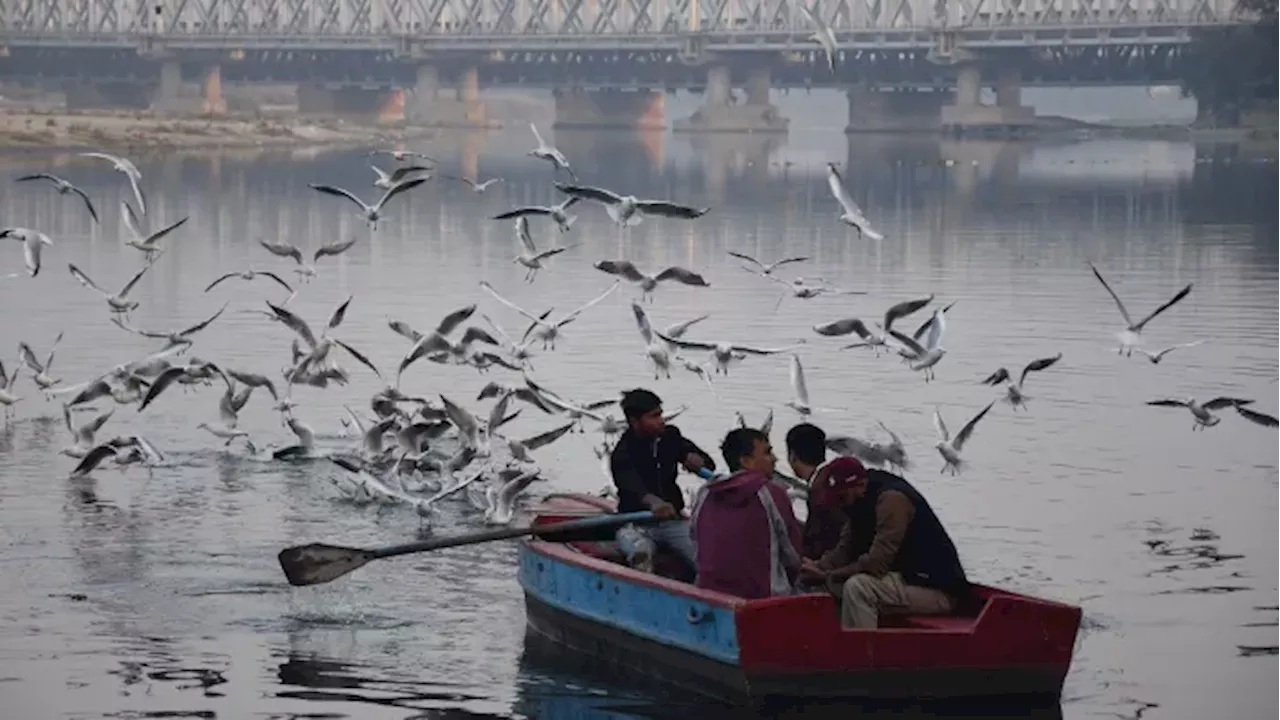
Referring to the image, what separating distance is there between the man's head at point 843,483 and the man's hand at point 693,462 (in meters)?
2.11

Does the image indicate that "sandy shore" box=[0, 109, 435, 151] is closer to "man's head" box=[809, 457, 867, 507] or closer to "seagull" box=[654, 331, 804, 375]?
"seagull" box=[654, 331, 804, 375]

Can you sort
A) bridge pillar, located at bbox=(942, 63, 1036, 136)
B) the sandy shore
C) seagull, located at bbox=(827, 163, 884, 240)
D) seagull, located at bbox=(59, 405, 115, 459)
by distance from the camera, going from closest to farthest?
1. seagull, located at bbox=(59, 405, 115, 459)
2. seagull, located at bbox=(827, 163, 884, 240)
3. the sandy shore
4. bridge pillar, located at bbox=(942, 63, 1036, 136)

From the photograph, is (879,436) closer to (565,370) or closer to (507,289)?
(565,370)

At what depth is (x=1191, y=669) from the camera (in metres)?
19.9

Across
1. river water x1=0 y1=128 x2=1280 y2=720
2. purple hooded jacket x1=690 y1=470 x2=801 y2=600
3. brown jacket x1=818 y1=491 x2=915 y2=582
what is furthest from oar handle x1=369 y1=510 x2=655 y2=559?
brown jacket x1=818 y1=491 x2=915 y2=582

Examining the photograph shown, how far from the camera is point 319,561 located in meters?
20.8

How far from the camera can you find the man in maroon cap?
1739cm

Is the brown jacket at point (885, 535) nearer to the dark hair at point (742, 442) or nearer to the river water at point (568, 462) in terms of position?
the dark hair at point (742, 442)

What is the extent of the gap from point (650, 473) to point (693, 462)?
48 centimetres

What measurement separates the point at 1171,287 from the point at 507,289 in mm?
12484

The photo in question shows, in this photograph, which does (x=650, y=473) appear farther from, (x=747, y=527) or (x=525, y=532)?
(x=747, y=527)

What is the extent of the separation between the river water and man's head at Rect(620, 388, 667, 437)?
5.65ft

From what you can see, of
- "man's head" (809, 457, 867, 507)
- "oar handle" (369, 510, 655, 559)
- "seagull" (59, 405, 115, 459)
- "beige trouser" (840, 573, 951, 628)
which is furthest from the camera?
"seagull" (59, 405, 115, 459)

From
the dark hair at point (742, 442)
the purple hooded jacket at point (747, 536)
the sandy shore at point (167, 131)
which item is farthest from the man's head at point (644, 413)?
the sandy shore at point (167, 131)
